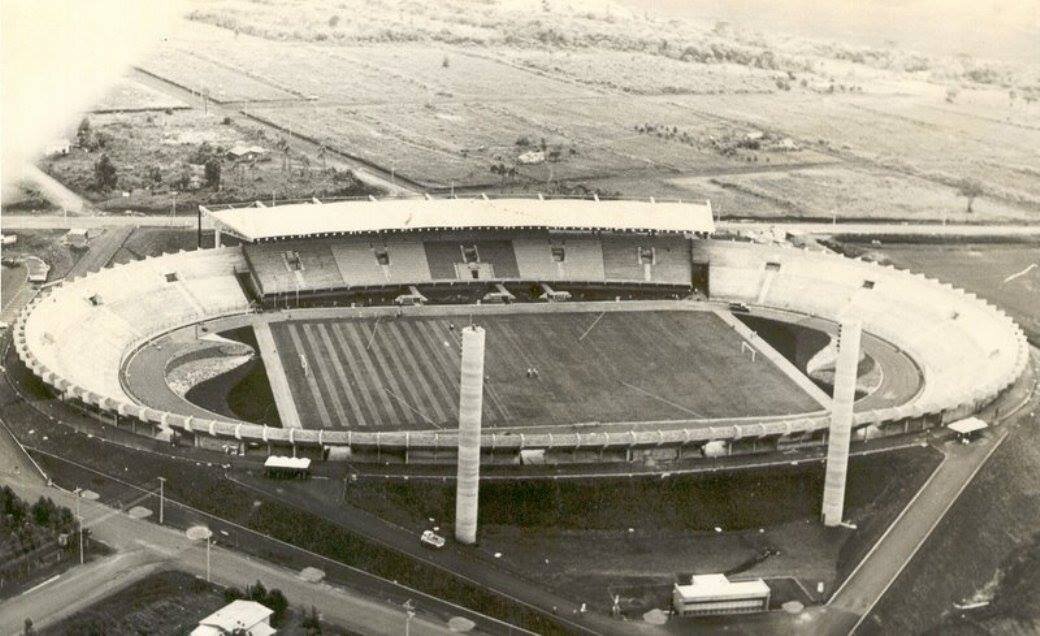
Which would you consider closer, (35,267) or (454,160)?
(35,267)

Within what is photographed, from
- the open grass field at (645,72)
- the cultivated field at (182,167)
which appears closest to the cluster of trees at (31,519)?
the cultivated field at (182,167)

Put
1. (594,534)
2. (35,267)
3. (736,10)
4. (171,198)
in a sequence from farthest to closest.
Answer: (736,10) < (171,198) < (35,267) < (594,534)

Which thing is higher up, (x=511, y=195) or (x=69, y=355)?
(x=511, y=195)

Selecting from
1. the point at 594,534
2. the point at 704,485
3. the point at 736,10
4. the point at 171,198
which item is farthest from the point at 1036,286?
the point at 171,198

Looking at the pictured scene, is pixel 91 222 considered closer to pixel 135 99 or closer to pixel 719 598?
pixel 135 99

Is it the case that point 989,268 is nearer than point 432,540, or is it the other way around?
point 432,540

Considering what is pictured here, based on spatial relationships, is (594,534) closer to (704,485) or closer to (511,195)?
(704,485)

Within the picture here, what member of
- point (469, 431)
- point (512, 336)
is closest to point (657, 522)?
point (469, 431)
